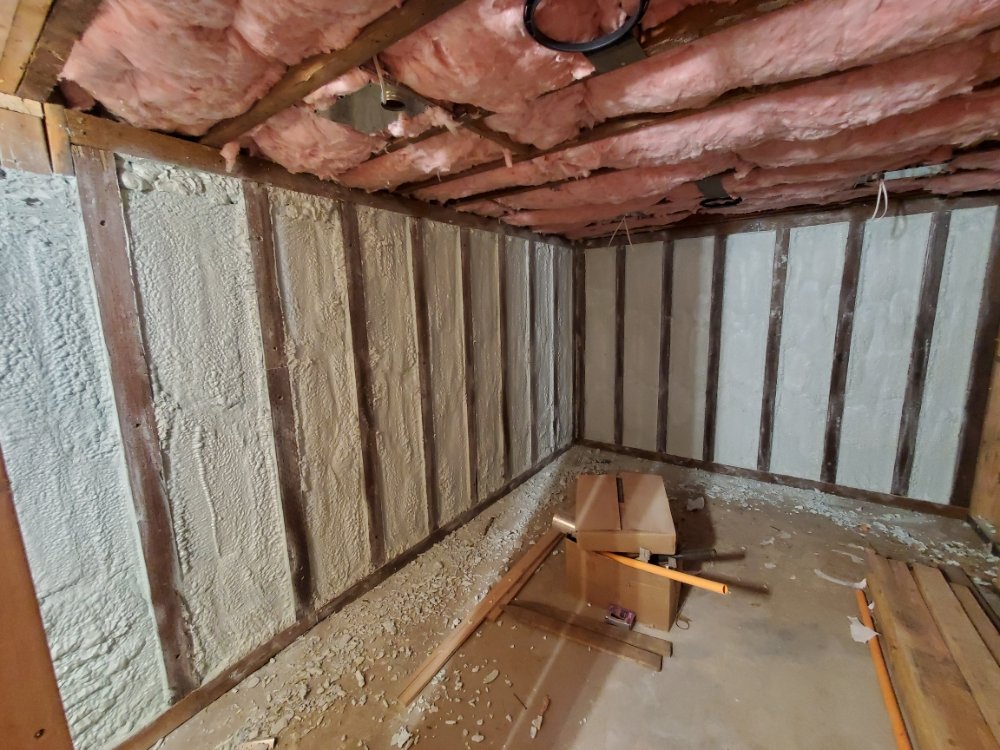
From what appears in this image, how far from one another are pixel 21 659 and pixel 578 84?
5.08 ft

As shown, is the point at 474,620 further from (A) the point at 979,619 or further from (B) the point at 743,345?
(B) the point at 743,345

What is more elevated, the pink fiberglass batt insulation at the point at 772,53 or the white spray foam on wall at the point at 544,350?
the pink fiberglass batt insulation at the point at 772,53

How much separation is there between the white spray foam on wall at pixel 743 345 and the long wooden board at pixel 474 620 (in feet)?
5.95

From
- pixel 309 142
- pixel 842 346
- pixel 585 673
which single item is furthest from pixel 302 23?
pixel 842 346

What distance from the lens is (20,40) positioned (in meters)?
0.85

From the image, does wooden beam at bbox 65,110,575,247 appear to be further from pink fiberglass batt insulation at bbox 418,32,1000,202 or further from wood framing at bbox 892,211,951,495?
wood framing at bbox 892,211,951,495

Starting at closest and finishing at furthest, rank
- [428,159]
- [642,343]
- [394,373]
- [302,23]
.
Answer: [302,23] < [428,159] < [394,373] < [642,343]

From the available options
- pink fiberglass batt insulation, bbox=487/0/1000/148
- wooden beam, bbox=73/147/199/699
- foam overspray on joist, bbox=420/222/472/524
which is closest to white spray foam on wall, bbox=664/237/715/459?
foam overspray on joist, bbox=420/222/472/524

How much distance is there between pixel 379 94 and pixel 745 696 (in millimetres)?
2378

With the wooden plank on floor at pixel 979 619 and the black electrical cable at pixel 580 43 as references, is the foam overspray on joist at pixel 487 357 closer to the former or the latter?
the black electrical cable at pixel 580 43

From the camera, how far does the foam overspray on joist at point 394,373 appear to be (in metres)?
1.96

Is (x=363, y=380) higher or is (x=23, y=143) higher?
(x=23, y=143)

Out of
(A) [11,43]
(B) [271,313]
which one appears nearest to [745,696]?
(B) [271,313]

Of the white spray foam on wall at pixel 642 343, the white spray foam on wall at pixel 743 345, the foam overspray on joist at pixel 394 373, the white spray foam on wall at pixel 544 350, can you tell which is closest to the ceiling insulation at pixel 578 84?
the foam overspray on joist at pixel 394 373
